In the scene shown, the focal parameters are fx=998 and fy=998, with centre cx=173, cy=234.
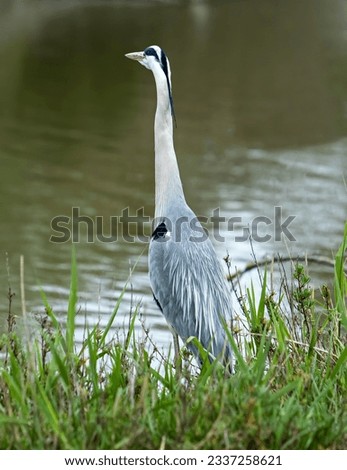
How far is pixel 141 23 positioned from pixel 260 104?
324 inches

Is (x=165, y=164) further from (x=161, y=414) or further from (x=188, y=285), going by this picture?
(x=161, y=414)

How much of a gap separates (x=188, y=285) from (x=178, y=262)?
0.41ft

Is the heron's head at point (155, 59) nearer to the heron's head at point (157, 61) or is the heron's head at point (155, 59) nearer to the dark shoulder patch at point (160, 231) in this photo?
the heron's head at point (157, 61)

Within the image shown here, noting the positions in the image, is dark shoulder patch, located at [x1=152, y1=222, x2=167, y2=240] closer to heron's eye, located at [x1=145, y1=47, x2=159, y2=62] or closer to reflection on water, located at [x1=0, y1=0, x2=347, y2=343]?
reflection on water, located at [x1=0, y1=0, x2=347, y2=343]

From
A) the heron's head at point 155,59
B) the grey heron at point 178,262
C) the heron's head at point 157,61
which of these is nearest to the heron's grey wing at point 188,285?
the grey heron at point 178,262

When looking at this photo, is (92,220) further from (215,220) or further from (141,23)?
(141,23)

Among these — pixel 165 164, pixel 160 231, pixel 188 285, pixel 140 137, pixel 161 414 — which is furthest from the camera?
pixel 140 137

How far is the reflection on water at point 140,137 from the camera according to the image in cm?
850

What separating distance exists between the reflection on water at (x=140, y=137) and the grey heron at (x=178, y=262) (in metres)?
0.37

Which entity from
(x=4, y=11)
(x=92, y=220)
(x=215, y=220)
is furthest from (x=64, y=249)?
(x=4, y=11)

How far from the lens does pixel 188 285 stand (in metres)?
4.94

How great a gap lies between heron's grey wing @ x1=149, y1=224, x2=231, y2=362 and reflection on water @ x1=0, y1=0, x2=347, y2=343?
0.34 metres

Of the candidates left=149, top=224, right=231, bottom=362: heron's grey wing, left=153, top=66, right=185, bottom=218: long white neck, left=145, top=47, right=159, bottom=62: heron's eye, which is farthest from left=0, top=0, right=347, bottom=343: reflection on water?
left=145, top=47, right=159, bottom=62: heron's eye

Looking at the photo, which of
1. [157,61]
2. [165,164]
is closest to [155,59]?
[157,61]
